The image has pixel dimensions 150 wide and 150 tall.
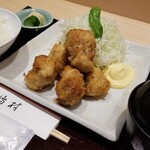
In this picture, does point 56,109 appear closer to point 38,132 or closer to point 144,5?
point 38,132

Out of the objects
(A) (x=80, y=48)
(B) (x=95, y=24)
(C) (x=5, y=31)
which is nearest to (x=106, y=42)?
(B) (x=95, y=24)

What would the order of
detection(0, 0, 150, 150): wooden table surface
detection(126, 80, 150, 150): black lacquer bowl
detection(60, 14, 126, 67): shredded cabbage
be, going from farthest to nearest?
detection(60, 14, 126, 67): shredded cabbage
detection(0, 0, 150, 150): wooden table surface
detection(126, 80, 150, 150): black lacquer bowl

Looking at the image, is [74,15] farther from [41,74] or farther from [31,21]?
[41,74]

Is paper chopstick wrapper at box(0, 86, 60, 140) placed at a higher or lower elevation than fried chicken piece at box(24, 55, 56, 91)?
lower

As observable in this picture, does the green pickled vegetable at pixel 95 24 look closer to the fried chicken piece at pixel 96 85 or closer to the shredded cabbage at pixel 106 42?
the shredded cabbage at pixel 106 42

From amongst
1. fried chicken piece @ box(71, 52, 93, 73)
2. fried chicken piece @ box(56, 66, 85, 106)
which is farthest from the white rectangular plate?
fried chicken piece @ box(71, 52, 93, 73)

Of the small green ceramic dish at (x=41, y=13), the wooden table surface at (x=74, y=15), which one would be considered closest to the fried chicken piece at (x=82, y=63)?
the wooden table surface at (x=74, y=15)

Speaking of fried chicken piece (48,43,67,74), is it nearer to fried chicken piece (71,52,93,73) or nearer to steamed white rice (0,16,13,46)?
fried chicken piece (71,52,93,73)
